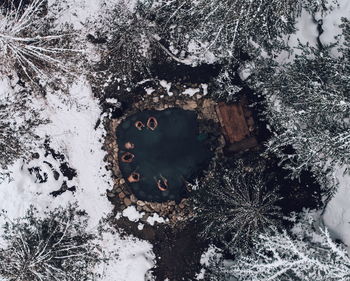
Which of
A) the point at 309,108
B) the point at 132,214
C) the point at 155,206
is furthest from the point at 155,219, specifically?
the point at 309,108

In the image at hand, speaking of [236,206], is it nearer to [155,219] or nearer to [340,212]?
[155,219]

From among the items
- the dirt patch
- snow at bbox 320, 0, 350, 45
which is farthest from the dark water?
snow at bbox 320, 0, 350, 45

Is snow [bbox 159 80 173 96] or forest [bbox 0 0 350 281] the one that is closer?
forest [bbox 0 0 350 281]

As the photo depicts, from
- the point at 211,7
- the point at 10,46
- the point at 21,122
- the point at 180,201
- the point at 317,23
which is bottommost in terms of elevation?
the point at 180,201

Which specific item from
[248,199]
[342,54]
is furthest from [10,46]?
[342,54]

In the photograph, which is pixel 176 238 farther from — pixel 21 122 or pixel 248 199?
pixel 21 122

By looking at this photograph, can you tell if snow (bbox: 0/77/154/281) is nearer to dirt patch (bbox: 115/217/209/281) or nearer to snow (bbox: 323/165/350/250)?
dirt patch (bbox: 115/217/209/281)
